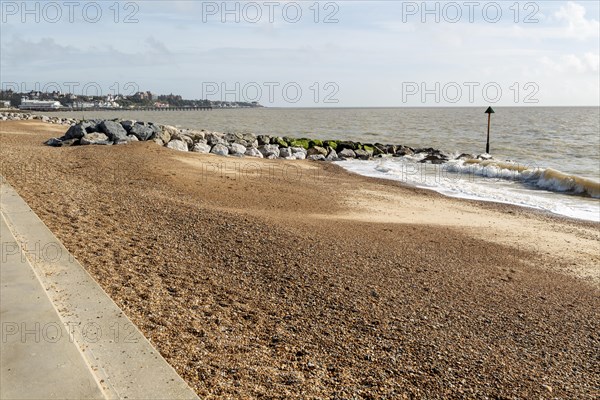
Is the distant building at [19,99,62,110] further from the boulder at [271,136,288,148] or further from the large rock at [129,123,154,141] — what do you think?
the large rock at [129,123,154,141]

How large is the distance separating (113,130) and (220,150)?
506cm

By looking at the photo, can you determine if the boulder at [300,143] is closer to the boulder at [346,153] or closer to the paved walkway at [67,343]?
the boulder at [346,153]

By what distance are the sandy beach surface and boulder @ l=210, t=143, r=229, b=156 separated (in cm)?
1121

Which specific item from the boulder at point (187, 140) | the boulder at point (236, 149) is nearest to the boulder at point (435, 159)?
the boulder at point (236, 149)

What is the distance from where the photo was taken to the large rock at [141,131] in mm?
20656

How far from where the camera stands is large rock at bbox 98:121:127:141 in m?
19.6

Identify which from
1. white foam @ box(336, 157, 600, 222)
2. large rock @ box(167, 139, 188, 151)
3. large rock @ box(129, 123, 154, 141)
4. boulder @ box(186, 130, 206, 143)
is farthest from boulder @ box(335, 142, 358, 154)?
large rock @ box(129, 123, 154, 141)

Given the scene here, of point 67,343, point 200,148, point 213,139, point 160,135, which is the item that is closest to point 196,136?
point 213,139

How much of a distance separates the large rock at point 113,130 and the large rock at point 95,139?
0.18 m

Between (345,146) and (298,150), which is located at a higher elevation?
(345,146)

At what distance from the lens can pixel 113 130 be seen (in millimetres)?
19734

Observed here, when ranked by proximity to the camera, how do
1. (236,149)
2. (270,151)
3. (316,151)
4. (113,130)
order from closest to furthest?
(113,130) < (236,149) < (270,151) < (316,151)

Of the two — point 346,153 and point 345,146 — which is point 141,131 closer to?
point 346,153

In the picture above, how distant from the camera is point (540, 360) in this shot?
4789mm
